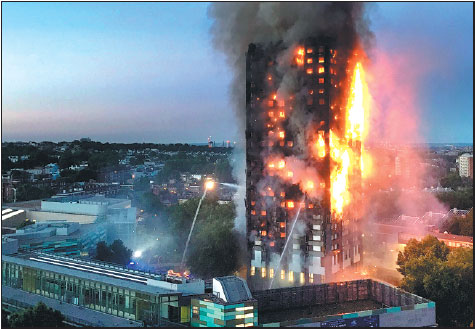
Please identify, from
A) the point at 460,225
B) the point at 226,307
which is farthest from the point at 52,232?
the point at 460,225

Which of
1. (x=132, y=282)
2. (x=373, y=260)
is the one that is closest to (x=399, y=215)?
(x=373, y=260)

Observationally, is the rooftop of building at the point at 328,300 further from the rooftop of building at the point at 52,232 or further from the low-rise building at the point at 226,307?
the rooftop of building at the point at 52,232

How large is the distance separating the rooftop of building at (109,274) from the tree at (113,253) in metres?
7.58

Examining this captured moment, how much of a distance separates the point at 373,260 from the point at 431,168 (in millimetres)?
46525

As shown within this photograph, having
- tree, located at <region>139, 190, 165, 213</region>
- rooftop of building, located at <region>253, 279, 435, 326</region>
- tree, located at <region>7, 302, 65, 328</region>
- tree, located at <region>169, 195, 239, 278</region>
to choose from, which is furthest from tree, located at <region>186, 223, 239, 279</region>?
tree, located at <region>139, 190, 165, 213</region>

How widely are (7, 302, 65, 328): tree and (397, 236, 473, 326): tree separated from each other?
21740 mm

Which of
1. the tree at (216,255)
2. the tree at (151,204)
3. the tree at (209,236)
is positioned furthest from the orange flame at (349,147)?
the tree at (151,204)

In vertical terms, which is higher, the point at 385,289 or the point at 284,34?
the point at 284,34

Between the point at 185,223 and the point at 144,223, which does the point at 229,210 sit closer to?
the point at 185,223

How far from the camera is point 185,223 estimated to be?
216ft

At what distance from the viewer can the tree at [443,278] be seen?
3997cm

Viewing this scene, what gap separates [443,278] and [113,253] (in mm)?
24465

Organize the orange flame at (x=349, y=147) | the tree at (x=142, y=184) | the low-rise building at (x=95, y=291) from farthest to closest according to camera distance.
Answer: the tree at (x=142, y=184) < the orange flame at (x=349, y=147) < the low-rise building at (x=95, y=291)

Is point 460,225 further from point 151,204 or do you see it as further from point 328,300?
point 151,204
